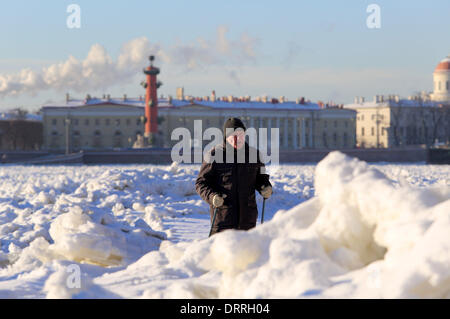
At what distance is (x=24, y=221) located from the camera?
12.4 metres

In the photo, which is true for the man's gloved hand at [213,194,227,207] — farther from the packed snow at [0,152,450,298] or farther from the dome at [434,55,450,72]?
the dome at [434,55,450,72]

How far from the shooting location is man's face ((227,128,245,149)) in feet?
21.2

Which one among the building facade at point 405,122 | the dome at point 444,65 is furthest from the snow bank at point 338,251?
the dome at point 444,65

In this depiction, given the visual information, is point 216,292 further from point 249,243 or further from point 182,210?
point 182,210

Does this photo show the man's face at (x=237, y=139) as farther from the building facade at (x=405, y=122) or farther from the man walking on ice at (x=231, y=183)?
the building facade at (x=405, y=122)

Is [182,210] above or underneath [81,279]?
underneath

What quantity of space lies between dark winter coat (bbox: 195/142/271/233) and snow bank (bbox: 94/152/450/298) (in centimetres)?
201

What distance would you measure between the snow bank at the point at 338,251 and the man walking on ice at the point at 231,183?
6.55 feet

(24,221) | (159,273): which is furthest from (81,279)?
(24,221)

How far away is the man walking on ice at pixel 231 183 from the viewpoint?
669 centimetres

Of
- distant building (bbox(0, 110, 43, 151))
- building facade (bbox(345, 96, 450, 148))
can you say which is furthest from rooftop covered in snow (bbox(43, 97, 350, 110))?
building facade (bbox(345, 96, 450, 148))

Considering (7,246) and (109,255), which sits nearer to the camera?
(109,255)
